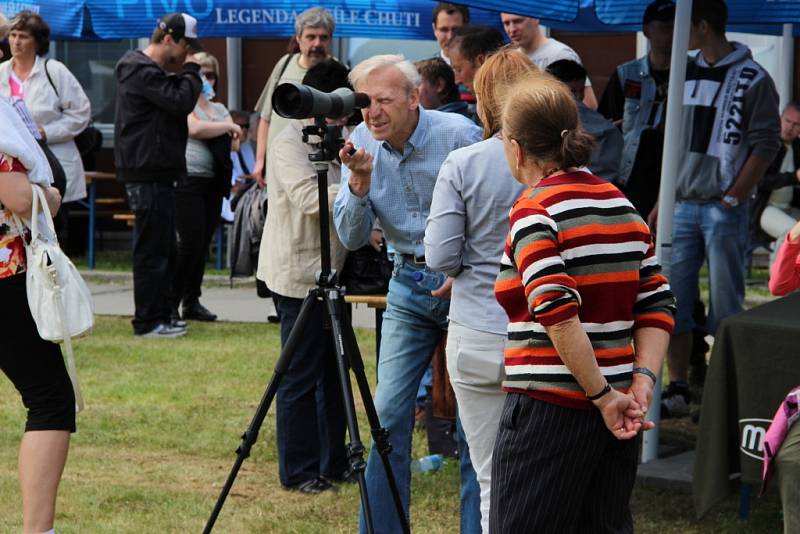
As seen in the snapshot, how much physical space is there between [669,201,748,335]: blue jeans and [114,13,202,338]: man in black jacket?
362 cm

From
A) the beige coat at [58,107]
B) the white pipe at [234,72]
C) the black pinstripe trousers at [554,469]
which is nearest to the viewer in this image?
the black pinstripe trousers at [554,469]

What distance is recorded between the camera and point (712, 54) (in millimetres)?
6176

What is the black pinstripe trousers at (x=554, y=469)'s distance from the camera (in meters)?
3.03

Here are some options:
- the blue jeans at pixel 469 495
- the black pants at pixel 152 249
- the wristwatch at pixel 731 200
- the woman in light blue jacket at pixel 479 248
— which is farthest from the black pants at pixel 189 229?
the woman in light blue jacket at pixel 479 248

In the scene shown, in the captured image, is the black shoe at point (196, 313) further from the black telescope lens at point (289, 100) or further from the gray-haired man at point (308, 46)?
the black telescope lens at point (289, 100)

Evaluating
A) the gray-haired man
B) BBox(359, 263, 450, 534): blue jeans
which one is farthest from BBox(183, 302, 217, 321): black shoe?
BBox(359, 263, 450, 534): blue jeans

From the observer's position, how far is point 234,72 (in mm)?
14438

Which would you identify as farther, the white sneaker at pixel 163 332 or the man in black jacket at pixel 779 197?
the man in black jacket at pixel 779 197

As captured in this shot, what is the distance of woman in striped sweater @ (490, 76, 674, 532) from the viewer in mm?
2932

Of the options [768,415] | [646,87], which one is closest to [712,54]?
[646,87]

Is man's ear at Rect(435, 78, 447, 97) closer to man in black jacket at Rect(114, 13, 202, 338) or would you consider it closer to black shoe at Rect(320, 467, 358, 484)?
black shoe at Rect(320, 467, 358, 484)

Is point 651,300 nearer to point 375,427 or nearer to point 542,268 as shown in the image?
point 542,268

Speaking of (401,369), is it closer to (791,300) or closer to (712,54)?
(791,300)

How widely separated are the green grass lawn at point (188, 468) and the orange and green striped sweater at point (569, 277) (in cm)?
190
